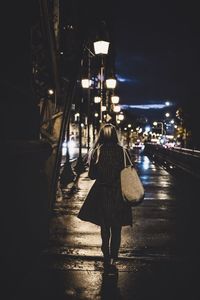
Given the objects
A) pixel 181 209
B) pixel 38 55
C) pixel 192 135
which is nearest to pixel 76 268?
pixel 38 55

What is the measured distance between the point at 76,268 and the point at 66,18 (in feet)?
36.9

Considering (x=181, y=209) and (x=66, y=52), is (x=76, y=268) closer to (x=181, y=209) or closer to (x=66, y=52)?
(x=181, y=209)

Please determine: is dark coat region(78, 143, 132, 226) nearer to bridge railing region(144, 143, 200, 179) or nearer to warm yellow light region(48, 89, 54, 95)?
warm yellow light region(48, 89, 54, 95)

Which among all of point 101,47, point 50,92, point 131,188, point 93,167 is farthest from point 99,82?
point 131,188

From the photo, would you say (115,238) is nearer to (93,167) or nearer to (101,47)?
(93,167)

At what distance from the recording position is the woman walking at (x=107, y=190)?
6.54 meters

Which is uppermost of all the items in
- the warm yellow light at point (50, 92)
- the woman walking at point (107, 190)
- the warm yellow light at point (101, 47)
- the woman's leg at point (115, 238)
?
the warm yellow light at point (101, 47)

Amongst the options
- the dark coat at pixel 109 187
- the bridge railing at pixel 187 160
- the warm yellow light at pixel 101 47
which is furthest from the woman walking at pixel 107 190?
the bridge railing at pixel 187 160

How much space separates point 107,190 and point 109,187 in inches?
1.8

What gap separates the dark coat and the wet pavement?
72 centimetres

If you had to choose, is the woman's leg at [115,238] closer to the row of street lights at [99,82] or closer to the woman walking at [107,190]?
the woman walking at [107,190]

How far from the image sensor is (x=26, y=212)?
8414 mm

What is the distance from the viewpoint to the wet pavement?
5.73m

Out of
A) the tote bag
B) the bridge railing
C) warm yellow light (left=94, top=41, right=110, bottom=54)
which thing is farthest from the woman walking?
the bridge railing
